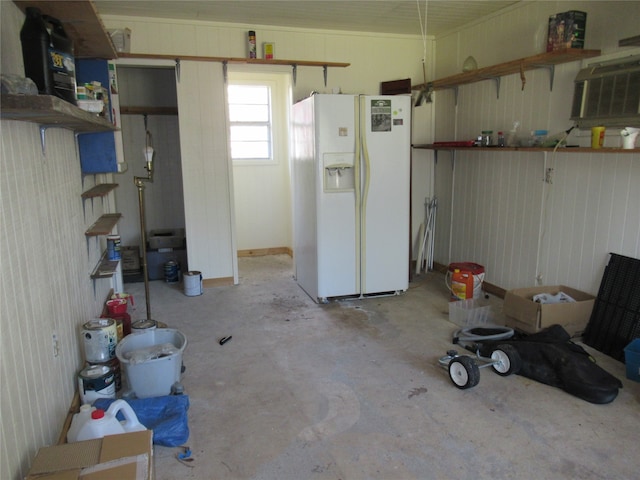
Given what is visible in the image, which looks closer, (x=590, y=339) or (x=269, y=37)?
(x=590, y=339)

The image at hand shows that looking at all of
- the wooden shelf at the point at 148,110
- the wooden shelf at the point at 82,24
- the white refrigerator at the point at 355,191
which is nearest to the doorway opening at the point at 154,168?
the wooden shelf at the point at 148,110

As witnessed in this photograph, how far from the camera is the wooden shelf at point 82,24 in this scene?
1.85 m

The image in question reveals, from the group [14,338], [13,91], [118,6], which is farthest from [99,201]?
[13,91]

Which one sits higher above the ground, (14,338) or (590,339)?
(14,338)

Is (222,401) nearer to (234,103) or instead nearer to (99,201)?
(99,201)

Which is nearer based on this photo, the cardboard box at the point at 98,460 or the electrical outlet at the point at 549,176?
the cardboard box at the point at 98,460

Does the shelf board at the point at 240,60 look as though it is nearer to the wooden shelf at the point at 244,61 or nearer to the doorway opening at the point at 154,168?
the wooden shelf at the point at 244,61

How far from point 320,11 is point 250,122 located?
222cm

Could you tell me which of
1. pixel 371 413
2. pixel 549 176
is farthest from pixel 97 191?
pixel 549 176

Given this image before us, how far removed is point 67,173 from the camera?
2.67 m

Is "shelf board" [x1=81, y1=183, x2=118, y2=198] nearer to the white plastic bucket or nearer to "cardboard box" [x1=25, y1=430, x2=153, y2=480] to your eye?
the white plastic bucket

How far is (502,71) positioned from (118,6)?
132 inches

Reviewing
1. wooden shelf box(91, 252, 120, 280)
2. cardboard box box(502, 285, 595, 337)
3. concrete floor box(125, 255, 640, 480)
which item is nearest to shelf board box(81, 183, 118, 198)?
wooden shelf box(91, 252, 120, 280)

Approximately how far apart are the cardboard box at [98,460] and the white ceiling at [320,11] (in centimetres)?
358
